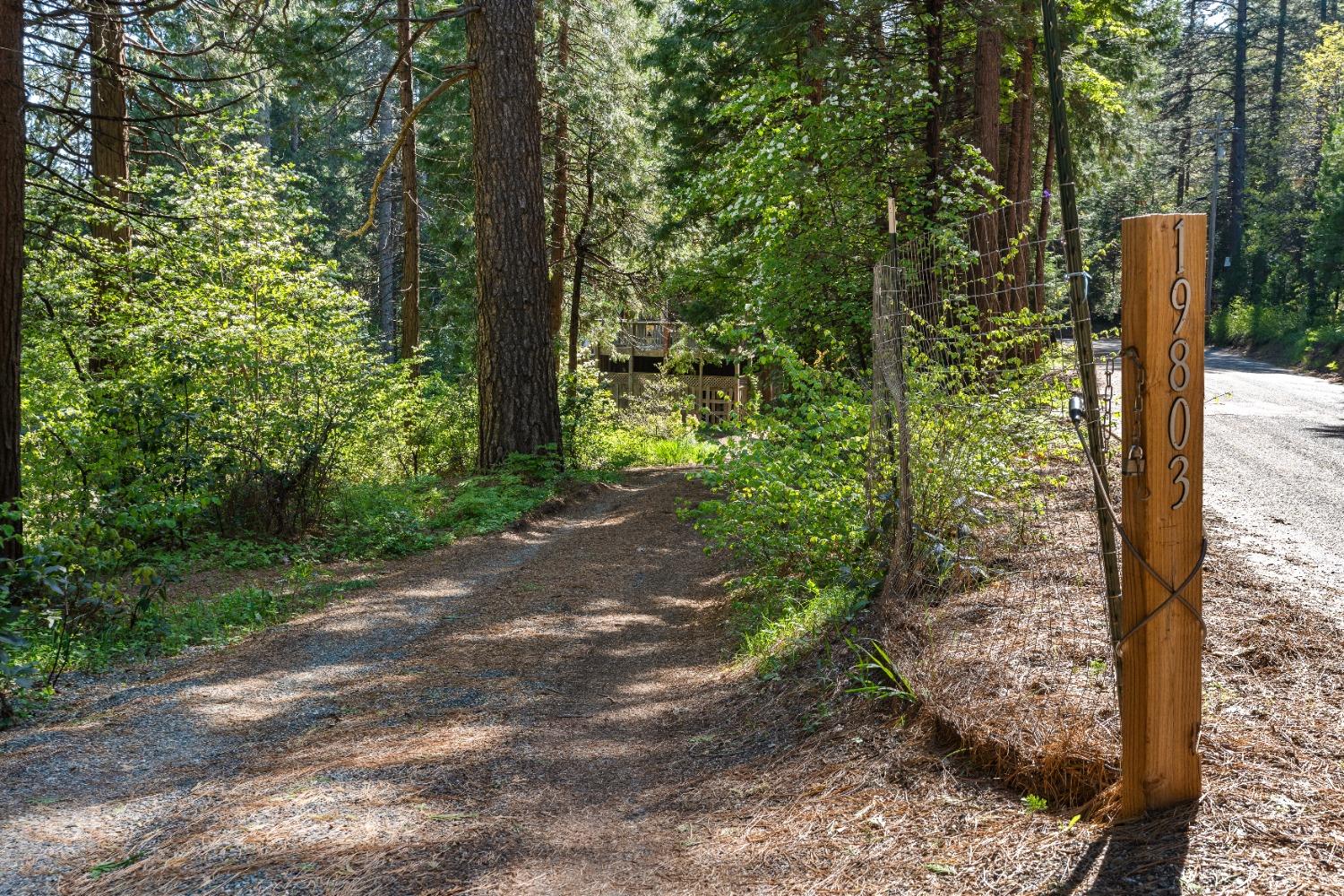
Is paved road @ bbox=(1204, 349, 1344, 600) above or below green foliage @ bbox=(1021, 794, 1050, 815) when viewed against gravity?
above

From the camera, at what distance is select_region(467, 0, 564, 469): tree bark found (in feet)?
39.1

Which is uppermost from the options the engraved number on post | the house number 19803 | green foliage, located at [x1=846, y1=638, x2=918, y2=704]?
the house number 19803

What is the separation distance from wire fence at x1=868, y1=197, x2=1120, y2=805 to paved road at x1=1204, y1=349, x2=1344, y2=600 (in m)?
0.98

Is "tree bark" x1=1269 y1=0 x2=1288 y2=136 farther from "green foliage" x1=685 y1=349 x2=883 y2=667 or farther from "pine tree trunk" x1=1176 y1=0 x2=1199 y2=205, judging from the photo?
"green foliage" x1=685 y1=349 x2=883 y2=667

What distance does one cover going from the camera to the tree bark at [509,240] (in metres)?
11.9

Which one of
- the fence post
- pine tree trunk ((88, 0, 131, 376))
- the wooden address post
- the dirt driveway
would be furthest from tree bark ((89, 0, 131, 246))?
the wooden address post

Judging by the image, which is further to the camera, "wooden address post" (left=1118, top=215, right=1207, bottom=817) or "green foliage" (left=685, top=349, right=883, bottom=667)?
"green foliage" (left=685, top=349, right=883, bottom=667)

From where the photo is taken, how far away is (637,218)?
19.4m

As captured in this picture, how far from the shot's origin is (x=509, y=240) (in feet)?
40.2

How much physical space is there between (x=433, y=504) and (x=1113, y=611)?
357 inches

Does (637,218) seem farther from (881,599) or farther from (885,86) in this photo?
A: (881,599)

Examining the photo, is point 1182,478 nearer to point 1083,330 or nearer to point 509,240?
point 1083,330

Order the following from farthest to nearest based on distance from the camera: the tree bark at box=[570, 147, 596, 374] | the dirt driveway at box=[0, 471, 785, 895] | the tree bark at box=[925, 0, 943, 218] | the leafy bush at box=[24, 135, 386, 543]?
the tree bark at box=[570, 147, 596, 374]
the tree bark at box=[925, 0, 943, 218]
the leafy bush at box=[24, 135, 386, 543]
the dirt driveway at box=[0, 471, 785, 895]

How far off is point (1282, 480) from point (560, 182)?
13598 millimetres
